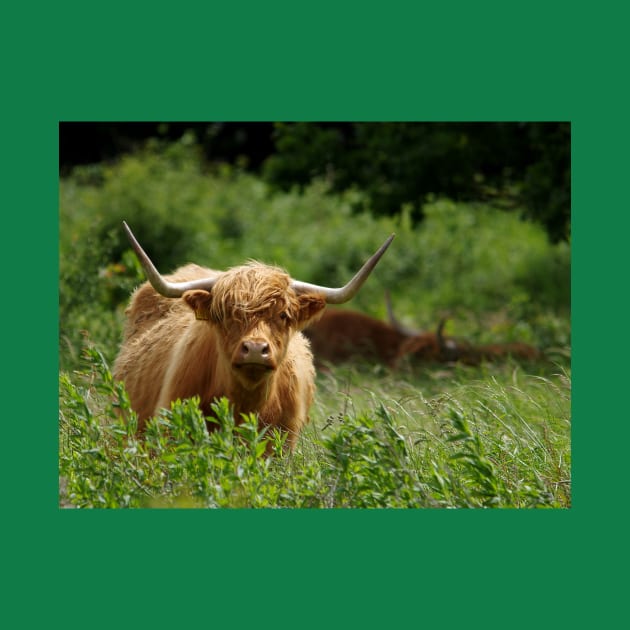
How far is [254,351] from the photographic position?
559cm

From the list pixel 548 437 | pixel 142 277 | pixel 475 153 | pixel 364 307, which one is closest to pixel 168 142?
pixel 364 307

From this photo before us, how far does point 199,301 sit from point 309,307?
2.11 ft

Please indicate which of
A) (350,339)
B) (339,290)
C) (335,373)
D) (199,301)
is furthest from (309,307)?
(350,339)

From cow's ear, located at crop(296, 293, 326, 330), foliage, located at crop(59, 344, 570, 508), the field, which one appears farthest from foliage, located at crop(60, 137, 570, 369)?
foliage, located at crop(59, 344, 570, 508)

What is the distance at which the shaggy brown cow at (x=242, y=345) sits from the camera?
583cm

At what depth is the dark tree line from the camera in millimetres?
9859

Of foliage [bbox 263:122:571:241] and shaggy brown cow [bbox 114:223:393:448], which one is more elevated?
foliage [bbox 263:122:571:241]

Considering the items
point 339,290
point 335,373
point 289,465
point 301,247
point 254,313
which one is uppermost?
point 301,247

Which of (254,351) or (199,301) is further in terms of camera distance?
(199,301)

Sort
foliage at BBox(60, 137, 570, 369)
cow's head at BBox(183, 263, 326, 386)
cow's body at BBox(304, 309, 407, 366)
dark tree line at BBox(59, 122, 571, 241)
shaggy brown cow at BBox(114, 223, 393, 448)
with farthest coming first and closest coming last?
cow's body at BBox(304, 309, 407, 366) < dark tree line at BBox(59, 122, 571, 241) < foliage at BBox(60, 137, 570, 369) < shaggy brown cow at BBox(114, 223, 393, 448) < cow's head at BBox(183, 263, 326, 386)

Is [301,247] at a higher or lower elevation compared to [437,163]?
lower

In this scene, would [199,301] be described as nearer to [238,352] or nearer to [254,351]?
[238,352]

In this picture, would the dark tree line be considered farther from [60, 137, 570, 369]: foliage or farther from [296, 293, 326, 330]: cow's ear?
[296, 293, 326, 330]: cow's ear

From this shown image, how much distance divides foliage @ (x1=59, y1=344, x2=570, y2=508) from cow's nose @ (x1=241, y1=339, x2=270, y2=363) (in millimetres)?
330
